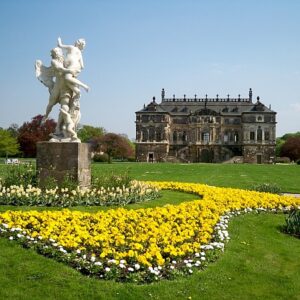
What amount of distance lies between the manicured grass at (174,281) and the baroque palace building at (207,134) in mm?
78462

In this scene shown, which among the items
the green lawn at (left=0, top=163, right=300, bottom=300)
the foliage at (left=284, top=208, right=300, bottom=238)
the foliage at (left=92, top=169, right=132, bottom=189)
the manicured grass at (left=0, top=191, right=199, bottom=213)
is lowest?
the green lawn at (left=0, top=163, right=300, bottom=300)

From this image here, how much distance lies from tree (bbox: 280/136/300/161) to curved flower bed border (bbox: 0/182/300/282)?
87.5 m

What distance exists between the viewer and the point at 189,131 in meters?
89.6

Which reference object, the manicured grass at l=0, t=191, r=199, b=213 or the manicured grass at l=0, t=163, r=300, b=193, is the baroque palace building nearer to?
Result: the manicured grass at l=0, t=163, r=300, b=193

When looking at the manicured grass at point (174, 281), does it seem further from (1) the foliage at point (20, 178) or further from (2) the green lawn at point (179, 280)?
(1) the foliage at point (20, 178)

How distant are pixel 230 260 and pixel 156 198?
20.8 ft

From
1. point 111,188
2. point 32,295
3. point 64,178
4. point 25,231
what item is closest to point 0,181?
point 64,178

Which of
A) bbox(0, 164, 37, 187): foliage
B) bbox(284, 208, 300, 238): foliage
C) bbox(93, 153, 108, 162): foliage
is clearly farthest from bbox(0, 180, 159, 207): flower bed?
bbox(93, 153, 108, 162): foliage

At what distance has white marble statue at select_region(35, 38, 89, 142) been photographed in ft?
44.5

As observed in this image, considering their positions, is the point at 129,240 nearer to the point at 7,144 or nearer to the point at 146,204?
the point at 146,204

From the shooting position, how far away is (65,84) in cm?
1370

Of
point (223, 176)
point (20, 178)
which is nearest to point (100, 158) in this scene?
point (223, 176)

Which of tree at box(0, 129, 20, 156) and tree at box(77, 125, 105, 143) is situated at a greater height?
tree at box(77, 125, 105, 143)

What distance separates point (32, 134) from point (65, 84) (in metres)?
66.6
